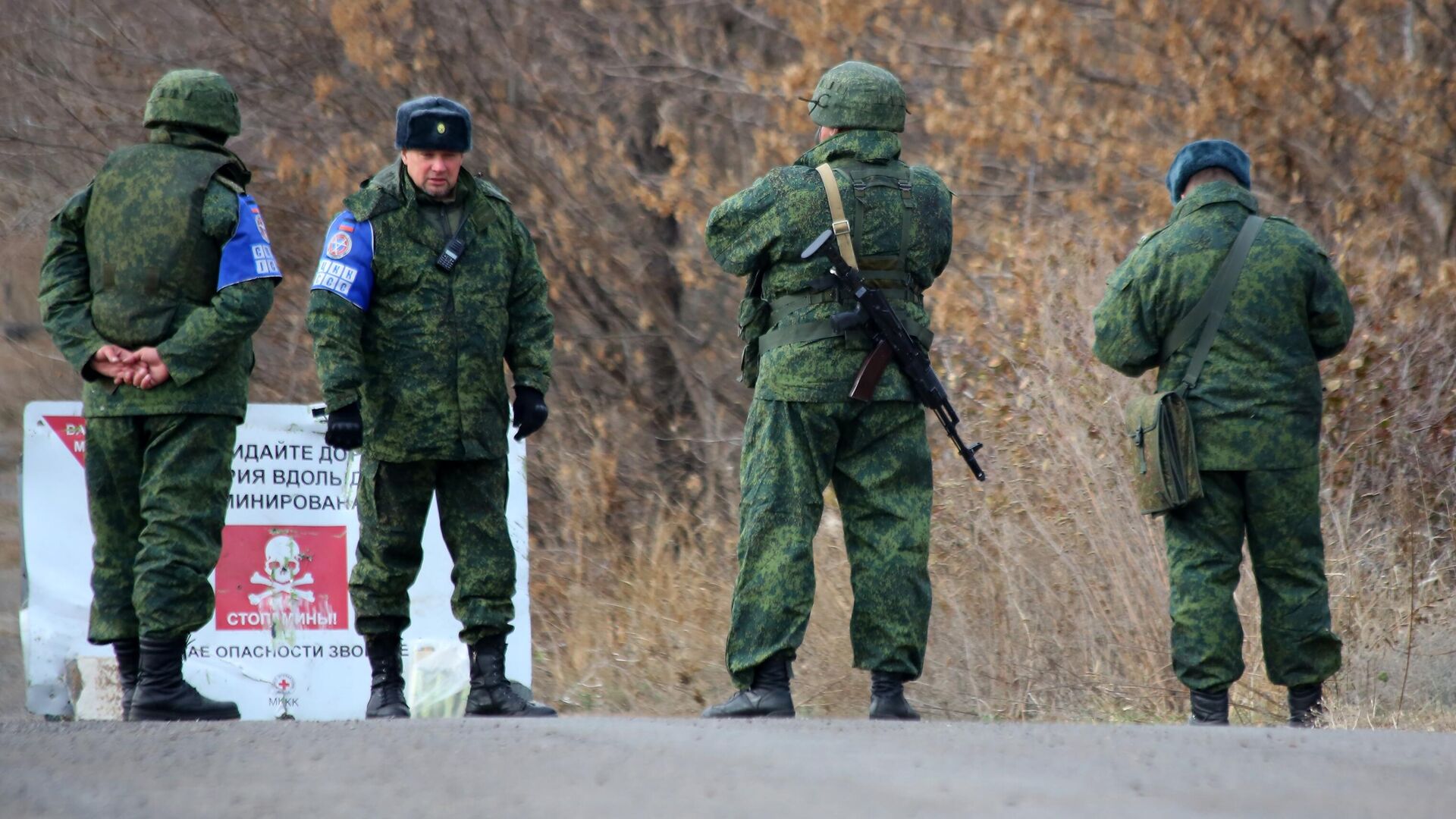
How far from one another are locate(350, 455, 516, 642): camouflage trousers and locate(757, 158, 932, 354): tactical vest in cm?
101

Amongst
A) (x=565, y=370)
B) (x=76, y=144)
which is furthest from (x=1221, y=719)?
(x=76, y=144)

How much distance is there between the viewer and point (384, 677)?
5.93 metres

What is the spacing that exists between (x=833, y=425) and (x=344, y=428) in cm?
140

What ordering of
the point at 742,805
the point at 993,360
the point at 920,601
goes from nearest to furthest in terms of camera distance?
the point at 742,805, the point at 920,601, the point at 993,360

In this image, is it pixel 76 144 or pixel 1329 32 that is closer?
pixel 1329 32

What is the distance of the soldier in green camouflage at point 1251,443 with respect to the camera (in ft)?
19.6

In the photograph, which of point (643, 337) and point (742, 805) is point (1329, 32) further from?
point (742, 805)

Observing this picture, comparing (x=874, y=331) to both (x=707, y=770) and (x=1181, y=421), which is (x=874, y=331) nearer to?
(x=1181, y=421)

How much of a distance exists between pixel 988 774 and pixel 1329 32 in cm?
741

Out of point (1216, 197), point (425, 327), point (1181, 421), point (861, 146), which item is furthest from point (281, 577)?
point (1216, 197)

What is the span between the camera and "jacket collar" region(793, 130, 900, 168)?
5.73m

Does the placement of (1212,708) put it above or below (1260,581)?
below

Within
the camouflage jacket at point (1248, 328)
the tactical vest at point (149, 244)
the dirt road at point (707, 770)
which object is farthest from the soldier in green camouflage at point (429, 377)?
the camouflage jacket at point (1248, 328)

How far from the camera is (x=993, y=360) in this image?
27.4 feet
